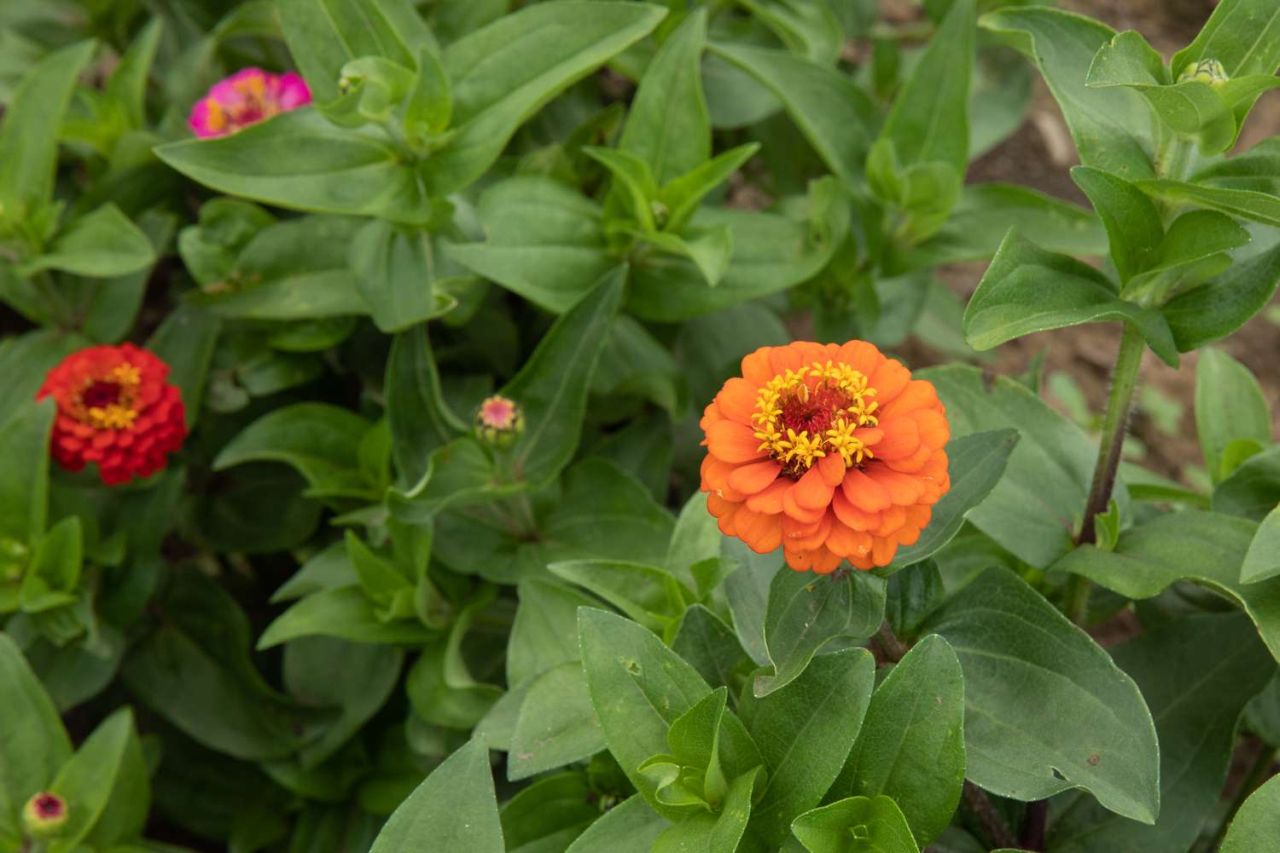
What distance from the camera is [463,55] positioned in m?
1.57

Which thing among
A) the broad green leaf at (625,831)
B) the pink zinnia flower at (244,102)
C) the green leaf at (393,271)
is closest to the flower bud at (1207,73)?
the broad green leaf at (625,831)

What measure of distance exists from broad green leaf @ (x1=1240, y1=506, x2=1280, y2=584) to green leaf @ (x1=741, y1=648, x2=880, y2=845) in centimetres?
33

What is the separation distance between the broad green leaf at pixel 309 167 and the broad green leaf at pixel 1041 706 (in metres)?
0.84

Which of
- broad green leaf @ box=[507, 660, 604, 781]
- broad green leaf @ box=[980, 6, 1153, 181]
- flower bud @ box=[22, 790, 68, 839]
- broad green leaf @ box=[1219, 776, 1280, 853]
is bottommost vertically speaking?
flower bud @ box=[22, 790, 68, 839]

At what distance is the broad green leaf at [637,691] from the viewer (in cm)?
106

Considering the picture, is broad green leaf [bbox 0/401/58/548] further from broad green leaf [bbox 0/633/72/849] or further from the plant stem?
the plant stem

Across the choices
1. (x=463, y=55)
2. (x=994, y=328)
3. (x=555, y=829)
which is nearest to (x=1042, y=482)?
(x=994, y=328)

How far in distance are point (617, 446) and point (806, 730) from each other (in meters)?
0.83

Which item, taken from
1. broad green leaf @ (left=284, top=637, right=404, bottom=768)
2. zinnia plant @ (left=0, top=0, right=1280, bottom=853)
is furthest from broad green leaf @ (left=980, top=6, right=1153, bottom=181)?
broad green leaf @ (left=284, top=637, right=404, bottom=768)

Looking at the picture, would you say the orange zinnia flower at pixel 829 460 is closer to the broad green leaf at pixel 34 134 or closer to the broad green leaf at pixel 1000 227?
the broad green leaf at pixel 1000 227

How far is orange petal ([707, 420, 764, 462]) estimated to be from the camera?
98 centimetres

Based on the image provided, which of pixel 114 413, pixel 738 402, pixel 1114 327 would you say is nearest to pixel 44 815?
pixel 114 413

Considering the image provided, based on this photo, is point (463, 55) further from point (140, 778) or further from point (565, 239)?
point (140, 778)

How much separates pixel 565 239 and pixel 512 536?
41 centimetres
